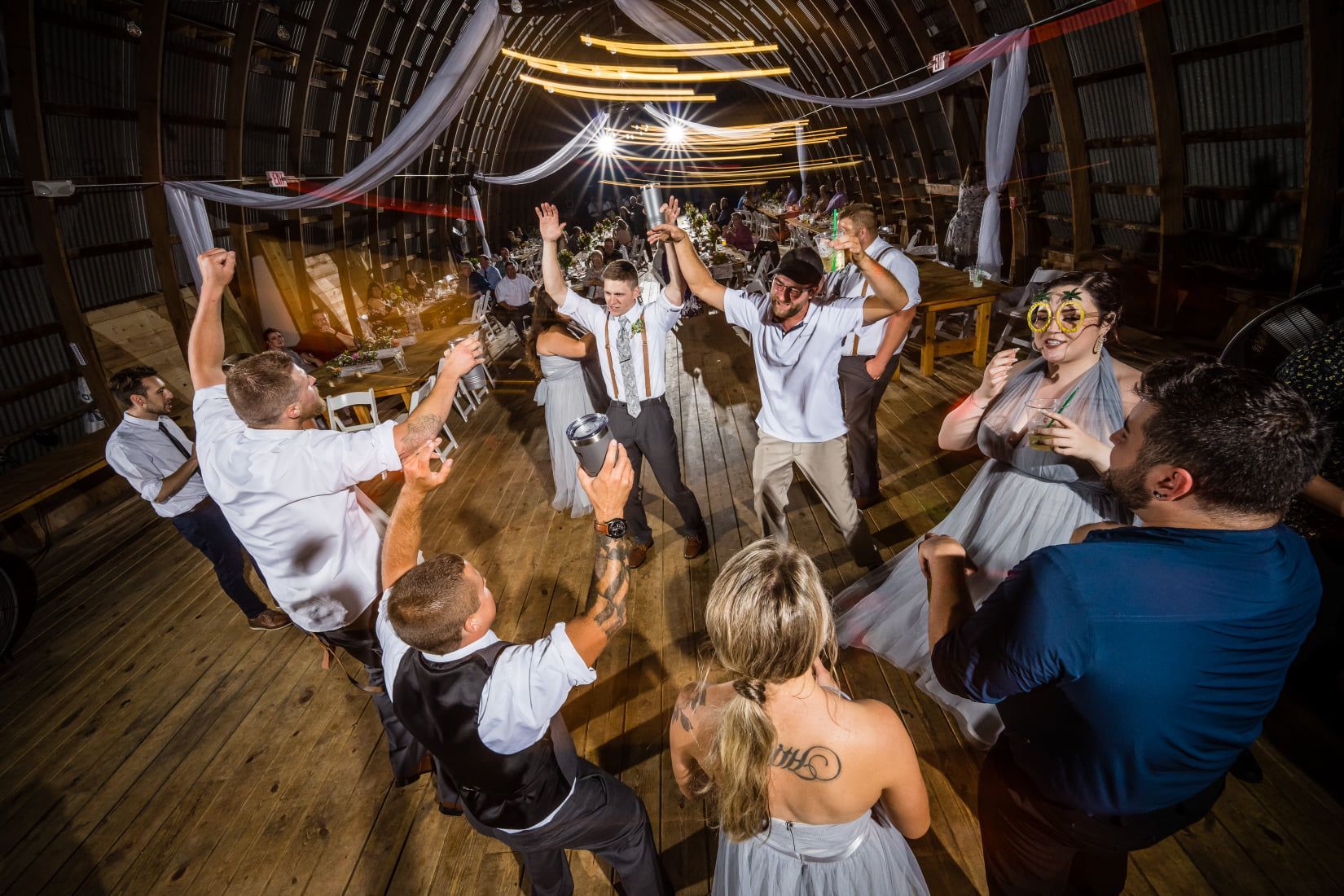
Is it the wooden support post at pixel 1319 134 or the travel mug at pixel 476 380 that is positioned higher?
the wooden support post at pixel 1319 134

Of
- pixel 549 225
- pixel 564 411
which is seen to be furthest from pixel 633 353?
pixel 564 411

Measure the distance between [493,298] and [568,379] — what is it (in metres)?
6.34

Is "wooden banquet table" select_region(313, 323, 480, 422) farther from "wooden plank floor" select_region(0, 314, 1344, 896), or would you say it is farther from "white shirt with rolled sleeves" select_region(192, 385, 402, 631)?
"white shirt with rolled sleeves" select_region(192, 385, 402, 631)

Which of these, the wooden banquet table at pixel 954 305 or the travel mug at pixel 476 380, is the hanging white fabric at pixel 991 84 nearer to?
the wooden banquet table at pixel 954 305

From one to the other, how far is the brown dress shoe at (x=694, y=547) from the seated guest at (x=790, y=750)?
2345 millimetres

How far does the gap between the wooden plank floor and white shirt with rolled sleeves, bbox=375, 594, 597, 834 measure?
1.20 metres

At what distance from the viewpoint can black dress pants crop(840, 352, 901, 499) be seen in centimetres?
386

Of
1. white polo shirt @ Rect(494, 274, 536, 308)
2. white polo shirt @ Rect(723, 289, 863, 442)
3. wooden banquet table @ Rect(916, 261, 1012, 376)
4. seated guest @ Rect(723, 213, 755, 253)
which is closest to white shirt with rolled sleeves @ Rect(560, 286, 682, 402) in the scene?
white polo shirt @ Rect(723, 289, 863, 442)

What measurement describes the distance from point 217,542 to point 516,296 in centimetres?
583

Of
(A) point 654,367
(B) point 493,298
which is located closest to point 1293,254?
(A) point 654,367

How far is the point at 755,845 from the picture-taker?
1.41m

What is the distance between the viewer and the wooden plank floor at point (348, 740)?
2.11 meters

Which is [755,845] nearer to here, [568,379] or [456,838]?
[456,838]

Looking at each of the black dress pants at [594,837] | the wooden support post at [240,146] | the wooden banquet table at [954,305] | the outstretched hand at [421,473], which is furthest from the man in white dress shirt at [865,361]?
the wooden support post at [240,146]
